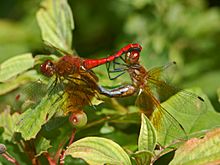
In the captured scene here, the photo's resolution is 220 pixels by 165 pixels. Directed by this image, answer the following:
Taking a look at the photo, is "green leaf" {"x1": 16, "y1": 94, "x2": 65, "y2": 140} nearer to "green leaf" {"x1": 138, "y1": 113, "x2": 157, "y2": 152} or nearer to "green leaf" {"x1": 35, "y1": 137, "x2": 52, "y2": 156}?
"green leaf" {"x1": 35, "y1": 137, "x2": 52, "y2": 156}

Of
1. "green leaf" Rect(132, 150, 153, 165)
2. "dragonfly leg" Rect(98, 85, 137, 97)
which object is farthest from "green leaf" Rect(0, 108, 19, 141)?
"green leaf" Rect(132, 150, 153, 165)

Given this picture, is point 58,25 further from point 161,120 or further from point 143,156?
point 143,156

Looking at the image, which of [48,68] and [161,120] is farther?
[48,68]

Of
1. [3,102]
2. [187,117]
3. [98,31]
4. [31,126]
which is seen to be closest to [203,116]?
[187,117]

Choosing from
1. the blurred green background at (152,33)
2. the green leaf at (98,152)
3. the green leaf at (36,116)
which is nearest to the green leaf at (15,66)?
the green leaf at (36,116)

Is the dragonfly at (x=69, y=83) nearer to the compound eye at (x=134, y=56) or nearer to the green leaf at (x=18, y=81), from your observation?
the compound eye at (x=134, y=56)

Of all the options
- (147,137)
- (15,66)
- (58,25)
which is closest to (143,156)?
(147,137)
